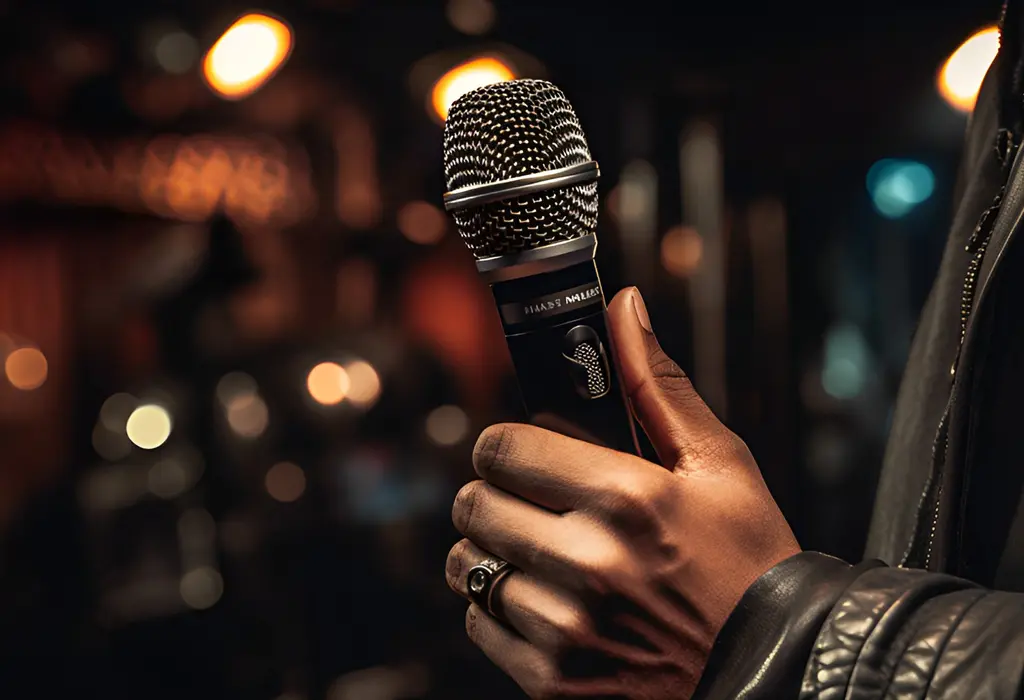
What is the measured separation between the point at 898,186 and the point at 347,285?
3232 millimetres

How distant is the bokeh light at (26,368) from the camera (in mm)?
3863

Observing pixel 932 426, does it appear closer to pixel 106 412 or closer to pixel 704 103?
pixel 106 412

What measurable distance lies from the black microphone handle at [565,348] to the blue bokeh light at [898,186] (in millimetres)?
5432

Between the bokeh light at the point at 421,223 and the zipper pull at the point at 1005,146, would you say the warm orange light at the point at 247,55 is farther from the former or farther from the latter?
the zipper pull at the point at 1005,146

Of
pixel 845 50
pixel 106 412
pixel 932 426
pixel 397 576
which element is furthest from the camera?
pixel 845 50

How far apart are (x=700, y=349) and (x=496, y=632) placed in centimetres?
533

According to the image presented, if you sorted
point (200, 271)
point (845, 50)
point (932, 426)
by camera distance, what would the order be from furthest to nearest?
point (845, 50), point (200, 271), point (932, 426)

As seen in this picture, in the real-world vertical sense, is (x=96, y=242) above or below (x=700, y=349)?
above

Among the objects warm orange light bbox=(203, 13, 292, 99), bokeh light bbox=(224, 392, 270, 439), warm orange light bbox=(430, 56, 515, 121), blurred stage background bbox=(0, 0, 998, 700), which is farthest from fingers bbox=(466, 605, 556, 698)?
warm orange light bbox=(430, 56, 515, 121)

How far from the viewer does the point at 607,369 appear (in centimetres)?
80

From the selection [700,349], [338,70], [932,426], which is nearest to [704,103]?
[700,349]

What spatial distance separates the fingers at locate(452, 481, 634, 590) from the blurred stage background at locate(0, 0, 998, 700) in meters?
3.55

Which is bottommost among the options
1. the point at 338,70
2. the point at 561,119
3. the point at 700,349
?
the point at 700,349

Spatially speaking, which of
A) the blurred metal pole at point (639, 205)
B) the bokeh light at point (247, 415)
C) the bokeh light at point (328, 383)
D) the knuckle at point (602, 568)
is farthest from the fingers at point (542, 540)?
the blurred metal pole at point (639, 205)
